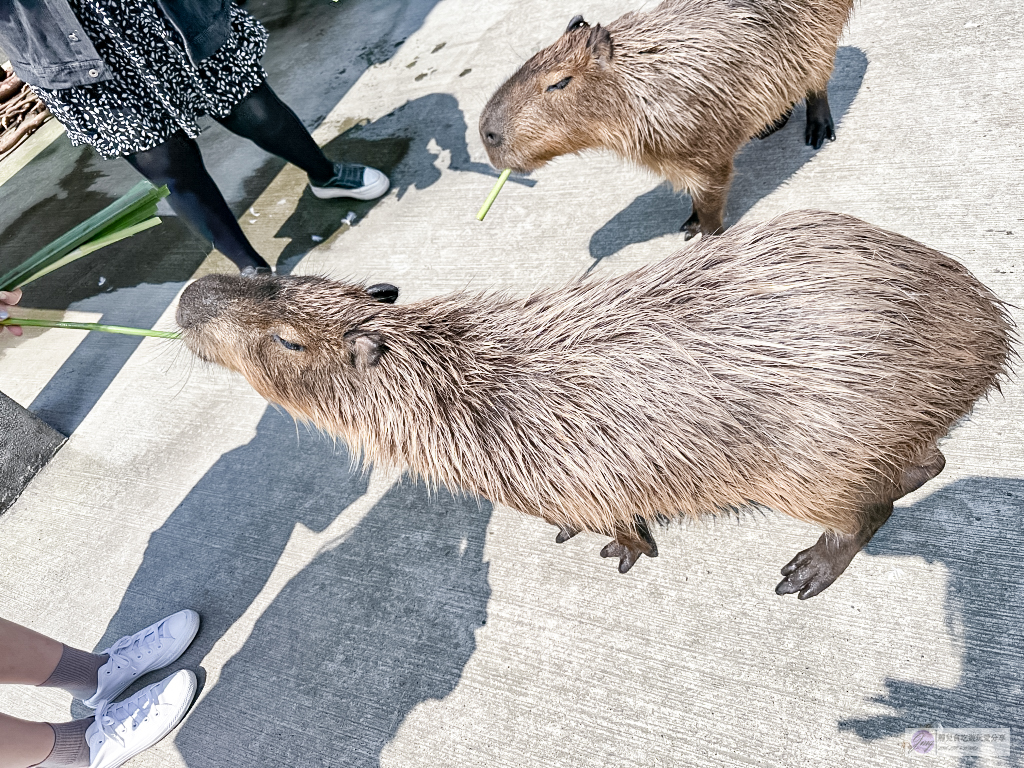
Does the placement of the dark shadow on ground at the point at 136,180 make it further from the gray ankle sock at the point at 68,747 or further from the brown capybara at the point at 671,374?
the brown capybara at the point at 671,374

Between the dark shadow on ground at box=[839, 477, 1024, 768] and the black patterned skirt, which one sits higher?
the black patterned skirt

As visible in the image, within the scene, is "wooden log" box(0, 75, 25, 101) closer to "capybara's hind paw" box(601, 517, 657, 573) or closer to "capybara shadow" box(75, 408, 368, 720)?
"capybara shadow" box(75, 408, 368, 720)

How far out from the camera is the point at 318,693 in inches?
87.2

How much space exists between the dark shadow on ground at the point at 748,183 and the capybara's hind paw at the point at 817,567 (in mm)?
1626

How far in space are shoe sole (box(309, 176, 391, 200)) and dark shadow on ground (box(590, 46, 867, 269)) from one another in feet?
5.15

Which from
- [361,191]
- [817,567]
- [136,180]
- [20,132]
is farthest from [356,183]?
[20,132]

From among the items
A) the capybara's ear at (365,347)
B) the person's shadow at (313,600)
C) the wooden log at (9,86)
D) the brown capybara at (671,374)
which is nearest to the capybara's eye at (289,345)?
the brown capybara at (671,374)

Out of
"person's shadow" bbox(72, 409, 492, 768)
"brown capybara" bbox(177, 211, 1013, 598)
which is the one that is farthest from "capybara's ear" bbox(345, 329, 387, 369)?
"person's shadow" bbox(72, 409, 492, 768)

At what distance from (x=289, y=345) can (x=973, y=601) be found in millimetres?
2137

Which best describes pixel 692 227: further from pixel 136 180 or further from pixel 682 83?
pixel 136 180

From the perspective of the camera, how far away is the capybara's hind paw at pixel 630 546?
1.95 metres

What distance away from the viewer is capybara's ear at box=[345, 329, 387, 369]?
5.95ft

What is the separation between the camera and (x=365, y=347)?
1817mm

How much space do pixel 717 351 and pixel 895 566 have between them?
959 millimetres
